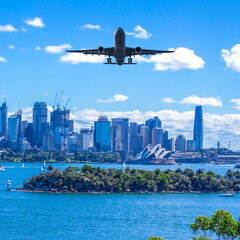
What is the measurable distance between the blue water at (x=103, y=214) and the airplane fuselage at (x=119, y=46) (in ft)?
114

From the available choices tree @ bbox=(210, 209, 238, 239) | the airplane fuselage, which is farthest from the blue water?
the airplane fuselage

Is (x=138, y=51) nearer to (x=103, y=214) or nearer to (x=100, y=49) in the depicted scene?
(x=100, y=49)

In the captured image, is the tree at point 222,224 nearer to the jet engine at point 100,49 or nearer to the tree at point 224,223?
the tree at point 224,223

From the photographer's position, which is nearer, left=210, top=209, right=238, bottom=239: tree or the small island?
left=210, top=209, right=238, bottom=239: tree

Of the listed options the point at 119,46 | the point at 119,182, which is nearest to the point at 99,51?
the point at 119,46

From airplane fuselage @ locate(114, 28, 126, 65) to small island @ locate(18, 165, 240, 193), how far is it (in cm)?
7457

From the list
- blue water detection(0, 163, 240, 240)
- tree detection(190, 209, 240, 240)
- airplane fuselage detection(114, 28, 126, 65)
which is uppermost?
airplane fuselage detection(114, 28, 126, 65)

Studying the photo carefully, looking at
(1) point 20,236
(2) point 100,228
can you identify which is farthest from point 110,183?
(1) point 20,236

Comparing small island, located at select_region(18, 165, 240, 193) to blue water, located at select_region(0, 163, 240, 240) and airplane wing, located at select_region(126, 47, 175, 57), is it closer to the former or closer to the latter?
blue water, located at select_region(0, 163, 240, 240)

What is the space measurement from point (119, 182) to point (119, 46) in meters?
79.5

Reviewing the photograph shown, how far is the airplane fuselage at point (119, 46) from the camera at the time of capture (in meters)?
27.1

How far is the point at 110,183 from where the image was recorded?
341 feet

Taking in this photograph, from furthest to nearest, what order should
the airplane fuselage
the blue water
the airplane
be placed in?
the blue water → the airplane → the airplane fuselage

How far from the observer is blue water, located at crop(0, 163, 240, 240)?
62312 millimetres
